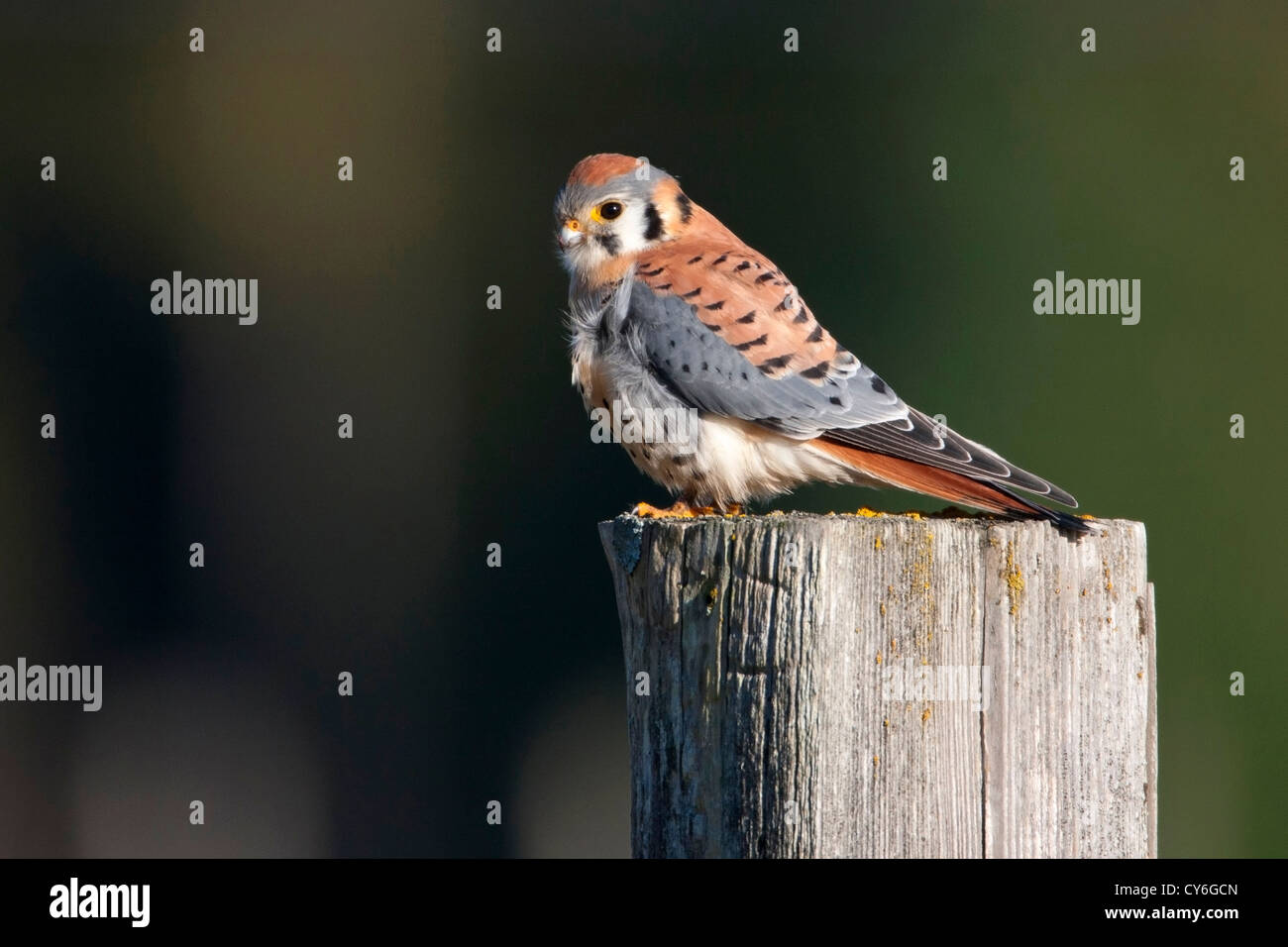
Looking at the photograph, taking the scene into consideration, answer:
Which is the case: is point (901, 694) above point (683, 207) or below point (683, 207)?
below

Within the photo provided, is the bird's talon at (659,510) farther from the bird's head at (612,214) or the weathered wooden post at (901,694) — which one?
the bird's head at (612,214)

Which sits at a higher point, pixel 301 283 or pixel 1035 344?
pixel 301 283

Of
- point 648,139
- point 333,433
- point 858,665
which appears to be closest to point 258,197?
point 333,433

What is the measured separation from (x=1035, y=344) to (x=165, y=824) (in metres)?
3.91

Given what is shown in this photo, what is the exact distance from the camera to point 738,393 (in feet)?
10.3

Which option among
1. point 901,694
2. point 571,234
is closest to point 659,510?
point 901,694

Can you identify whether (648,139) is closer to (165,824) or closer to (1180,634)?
(1180,634)

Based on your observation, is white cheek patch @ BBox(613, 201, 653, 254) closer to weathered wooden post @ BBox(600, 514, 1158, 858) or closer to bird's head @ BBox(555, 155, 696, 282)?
bird's head @ BBox(555, 155, 696, 282)

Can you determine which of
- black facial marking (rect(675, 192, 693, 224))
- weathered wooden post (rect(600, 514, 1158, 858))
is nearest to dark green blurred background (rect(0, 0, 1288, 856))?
black facial marking (rect(675, 192, 693, 224))

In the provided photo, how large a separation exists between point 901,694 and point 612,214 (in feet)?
6.83

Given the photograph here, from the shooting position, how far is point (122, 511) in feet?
20.0

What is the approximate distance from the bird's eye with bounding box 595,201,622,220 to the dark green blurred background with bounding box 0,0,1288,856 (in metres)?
1.91

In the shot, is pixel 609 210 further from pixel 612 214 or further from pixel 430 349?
pixel 430 349

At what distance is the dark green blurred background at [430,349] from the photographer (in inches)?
211
